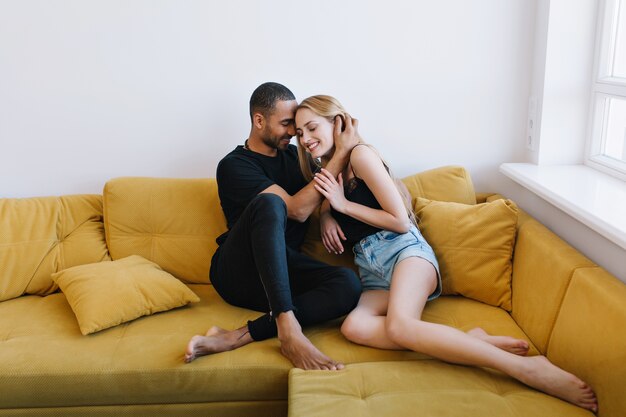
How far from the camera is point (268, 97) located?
8.14 ft

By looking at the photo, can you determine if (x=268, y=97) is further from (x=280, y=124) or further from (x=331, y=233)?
(x=331, y=233)

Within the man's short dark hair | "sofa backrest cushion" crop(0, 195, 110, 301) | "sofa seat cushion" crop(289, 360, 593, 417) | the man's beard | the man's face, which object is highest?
the man's short dark hair

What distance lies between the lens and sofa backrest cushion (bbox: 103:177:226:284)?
2.65 m

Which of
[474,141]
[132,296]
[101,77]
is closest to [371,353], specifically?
[132,296]

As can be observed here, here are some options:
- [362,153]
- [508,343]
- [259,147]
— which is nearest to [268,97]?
[259,147]

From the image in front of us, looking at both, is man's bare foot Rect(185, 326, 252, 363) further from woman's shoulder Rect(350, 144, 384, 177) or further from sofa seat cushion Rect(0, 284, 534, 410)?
woman's shoulder Rect(350, 144, 384, 177)

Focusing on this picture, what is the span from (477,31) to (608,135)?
714mm

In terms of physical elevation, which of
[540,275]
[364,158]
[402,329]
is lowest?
[402,329]

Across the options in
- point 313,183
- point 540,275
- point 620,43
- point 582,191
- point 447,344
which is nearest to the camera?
point 447,344

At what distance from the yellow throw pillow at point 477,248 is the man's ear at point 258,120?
0.77m

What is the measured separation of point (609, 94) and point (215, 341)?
5.90 feet

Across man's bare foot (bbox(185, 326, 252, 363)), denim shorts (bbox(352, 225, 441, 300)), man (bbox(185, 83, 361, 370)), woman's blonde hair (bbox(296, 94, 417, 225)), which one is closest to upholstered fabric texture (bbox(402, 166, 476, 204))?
woman's blonde hair (bbox(296, 94, 417, 225))

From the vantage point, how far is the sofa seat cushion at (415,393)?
168 cm

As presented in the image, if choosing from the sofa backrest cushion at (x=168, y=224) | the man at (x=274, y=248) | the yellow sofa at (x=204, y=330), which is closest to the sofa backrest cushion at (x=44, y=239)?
the yellow sofa at (x=204, y=330)
